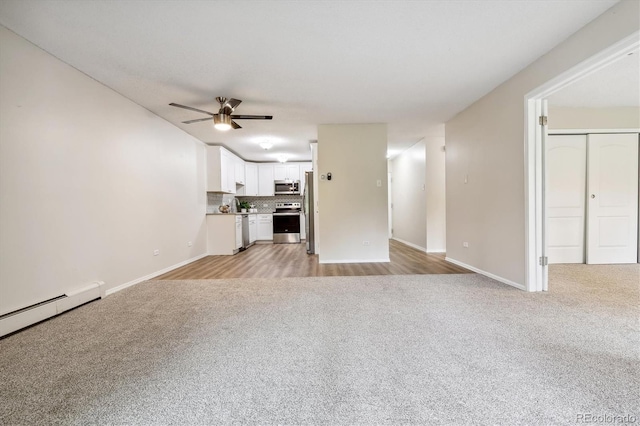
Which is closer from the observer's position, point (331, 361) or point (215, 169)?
point (331, 361)

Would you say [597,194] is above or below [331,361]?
above

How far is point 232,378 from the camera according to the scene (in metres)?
1.47

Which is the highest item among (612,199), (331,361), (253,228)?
(612,199)

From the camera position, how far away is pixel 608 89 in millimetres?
3430

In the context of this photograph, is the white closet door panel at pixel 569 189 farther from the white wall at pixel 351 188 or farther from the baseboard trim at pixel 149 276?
the baseboard trim at pixel 149 276

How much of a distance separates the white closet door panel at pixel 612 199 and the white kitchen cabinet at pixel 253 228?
700 cm

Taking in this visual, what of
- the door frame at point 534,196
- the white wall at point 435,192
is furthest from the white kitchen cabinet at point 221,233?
the door frame at point 534,196

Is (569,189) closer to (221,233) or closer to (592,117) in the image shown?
(592,117)

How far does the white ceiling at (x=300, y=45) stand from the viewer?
198 cm

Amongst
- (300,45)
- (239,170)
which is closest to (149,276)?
(300,45)

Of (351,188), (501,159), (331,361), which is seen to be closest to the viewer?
(331,361)

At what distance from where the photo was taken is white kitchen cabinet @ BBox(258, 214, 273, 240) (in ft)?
25.2

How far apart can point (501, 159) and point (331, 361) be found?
127 inches

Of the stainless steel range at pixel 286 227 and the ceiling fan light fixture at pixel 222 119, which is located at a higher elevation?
the ceiling fan light fixture at pixel 222 119
